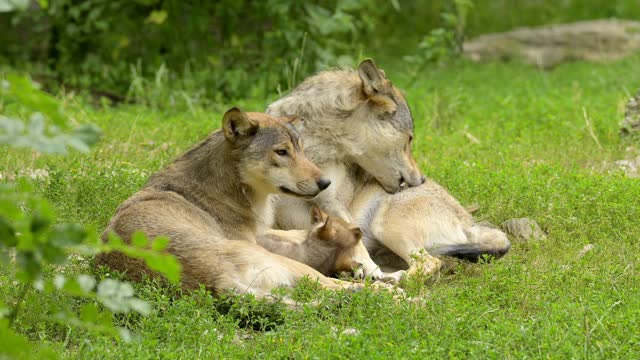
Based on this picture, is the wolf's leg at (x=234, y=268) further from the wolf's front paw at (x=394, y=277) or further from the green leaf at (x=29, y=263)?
the green leaf at (x=29, y=263)

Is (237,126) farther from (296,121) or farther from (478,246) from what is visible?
(478,246)

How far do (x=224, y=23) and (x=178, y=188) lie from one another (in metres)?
6.69

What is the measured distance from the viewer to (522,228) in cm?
787

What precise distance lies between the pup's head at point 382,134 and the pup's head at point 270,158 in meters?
1.00

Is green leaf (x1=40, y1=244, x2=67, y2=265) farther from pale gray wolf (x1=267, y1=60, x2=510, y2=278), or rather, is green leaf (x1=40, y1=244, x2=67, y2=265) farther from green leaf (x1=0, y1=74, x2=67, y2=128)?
pale gray wolf (x1=267, y1=60, x2=510, y2=278)

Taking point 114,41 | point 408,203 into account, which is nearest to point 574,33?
point 114,41

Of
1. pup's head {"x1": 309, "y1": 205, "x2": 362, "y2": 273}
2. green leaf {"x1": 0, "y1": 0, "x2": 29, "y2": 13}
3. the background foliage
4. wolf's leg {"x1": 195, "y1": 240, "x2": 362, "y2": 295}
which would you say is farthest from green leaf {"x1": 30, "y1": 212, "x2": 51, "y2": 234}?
the background foliage

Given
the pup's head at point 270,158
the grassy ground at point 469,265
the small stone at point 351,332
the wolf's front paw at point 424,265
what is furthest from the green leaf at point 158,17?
the small stone at point 351,332

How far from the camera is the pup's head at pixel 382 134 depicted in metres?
7.49

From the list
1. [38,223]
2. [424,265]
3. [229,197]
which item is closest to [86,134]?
[38,223]

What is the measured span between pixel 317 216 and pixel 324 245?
283mm

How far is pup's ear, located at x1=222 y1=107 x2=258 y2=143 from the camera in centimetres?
647

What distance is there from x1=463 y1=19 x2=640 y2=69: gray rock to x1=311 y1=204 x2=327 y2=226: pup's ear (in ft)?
33.1

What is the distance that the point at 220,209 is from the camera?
21.7 ft
